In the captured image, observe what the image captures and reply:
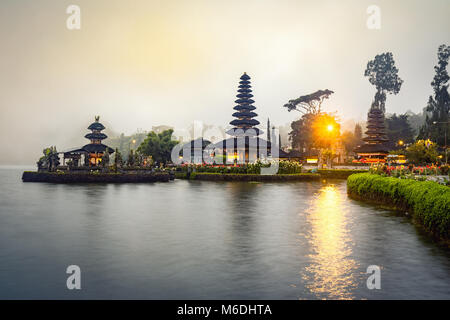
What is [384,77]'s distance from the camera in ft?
396

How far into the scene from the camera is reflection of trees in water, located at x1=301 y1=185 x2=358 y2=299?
9.10 metres

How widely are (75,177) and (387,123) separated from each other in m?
91.8

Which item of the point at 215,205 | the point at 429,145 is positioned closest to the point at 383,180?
the point at 215,205

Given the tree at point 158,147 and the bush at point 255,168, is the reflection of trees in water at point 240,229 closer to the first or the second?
the bush at point 255,168

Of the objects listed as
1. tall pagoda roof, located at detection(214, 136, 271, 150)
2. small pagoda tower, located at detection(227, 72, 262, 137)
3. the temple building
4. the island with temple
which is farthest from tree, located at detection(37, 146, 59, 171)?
the temple building

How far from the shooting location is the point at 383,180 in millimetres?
24578

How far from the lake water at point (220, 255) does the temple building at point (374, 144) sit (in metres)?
65.5

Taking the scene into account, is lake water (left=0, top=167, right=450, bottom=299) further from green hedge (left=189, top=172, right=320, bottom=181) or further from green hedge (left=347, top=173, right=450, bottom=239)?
green hedge (left=189, top=172, right=320, bottom=181)

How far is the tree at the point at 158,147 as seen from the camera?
7731cm

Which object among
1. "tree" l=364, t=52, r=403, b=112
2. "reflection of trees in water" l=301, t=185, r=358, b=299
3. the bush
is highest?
"tree" l=364, t=52, r=403, b=112

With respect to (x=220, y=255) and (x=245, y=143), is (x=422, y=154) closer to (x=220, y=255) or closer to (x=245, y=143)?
(x=245, y=143)

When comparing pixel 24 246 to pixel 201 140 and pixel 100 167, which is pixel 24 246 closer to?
pixel 100 167

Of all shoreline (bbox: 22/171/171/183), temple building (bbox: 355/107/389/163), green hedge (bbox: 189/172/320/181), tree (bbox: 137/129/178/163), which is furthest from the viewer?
temple building (bbox: 355/107/389/163)

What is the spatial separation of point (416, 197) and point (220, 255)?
9581mm
